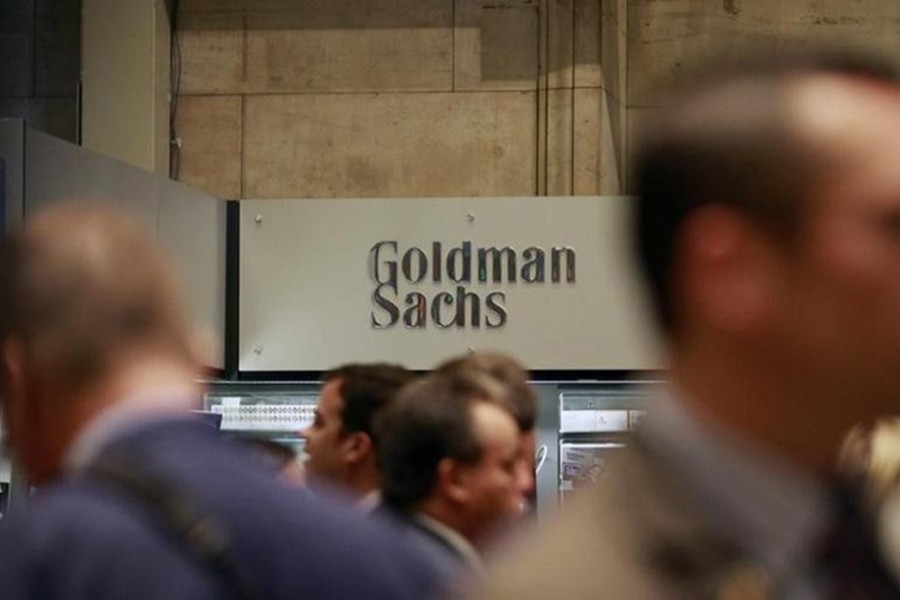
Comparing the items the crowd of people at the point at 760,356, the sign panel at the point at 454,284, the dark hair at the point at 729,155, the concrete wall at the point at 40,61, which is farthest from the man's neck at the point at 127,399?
the concrete wall at the point at 40,61

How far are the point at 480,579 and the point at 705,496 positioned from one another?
0.20 m

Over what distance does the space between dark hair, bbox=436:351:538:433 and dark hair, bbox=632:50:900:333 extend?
2904 millimetres

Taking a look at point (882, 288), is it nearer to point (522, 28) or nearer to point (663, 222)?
point (663, 222)

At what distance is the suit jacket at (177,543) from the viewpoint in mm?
2092

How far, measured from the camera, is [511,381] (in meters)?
4.64

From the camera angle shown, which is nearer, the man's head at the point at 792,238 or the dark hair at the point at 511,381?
the man's head at the point at 792,238

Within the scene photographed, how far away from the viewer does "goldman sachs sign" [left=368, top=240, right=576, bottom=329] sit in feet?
31.0

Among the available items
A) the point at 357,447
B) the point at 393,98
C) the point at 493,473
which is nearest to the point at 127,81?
the point at 393,98

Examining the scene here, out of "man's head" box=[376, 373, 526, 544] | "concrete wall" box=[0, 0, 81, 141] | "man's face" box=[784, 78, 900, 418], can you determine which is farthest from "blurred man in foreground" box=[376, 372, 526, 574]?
"concrete wall" box=[0, 0, 81, 141]

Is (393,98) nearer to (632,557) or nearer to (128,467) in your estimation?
(128,467)

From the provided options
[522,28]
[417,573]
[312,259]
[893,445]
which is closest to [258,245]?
[312,259]

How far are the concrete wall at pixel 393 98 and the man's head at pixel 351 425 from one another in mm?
6199

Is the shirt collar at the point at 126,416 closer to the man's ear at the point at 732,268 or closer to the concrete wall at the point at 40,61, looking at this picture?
the man's ear at the point at 732,268

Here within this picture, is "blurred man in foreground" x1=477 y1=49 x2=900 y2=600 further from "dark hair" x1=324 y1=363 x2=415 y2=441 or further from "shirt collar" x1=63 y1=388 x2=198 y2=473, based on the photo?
"dark hair" x1=324 y1=363 x2=415 y2=441
